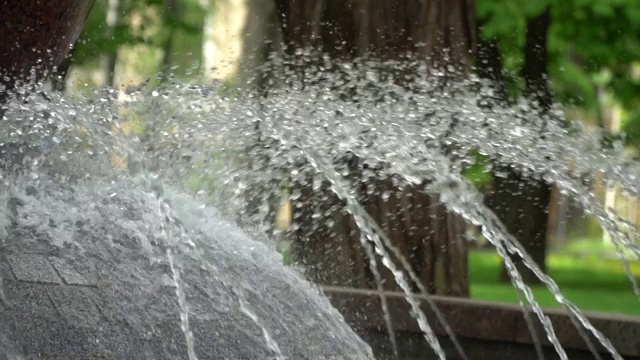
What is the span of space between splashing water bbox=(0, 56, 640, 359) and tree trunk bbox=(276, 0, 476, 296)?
33cm

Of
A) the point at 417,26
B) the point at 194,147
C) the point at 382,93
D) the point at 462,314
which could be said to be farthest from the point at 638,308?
the point at 194,147

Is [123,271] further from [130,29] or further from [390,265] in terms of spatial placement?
[130,29]

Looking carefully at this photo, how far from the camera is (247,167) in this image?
243 inches

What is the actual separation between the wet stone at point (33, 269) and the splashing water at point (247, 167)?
4.6 inches

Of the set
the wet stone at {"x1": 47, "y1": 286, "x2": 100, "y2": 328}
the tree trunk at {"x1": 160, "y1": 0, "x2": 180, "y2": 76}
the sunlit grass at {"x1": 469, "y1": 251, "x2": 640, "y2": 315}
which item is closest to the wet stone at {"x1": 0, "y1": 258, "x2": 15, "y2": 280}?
the wet stone at {"x1": 47, "y1": 286, "x2": 100, "y2": 328}

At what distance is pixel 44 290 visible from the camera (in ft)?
12.5

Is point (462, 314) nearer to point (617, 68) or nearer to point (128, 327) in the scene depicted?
point (128, 327)

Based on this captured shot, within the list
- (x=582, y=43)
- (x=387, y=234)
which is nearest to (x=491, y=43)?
(x=582, y=43)

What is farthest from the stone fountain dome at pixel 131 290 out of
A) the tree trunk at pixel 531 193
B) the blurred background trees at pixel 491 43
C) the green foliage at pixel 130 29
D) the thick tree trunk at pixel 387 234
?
the green foliage at pixel 130 29

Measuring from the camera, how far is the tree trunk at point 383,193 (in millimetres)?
7152

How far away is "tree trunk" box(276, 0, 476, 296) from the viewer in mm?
7152

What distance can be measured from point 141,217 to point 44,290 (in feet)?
1.53

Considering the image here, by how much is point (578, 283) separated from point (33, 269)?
10.6 meters

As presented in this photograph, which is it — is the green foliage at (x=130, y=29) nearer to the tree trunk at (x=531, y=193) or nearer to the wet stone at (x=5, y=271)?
the tree trunk at (x=531, y=193)
